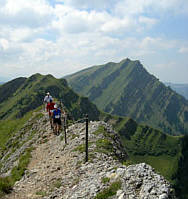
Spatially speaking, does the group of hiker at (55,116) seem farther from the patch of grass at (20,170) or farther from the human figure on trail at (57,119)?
the patch of grass at (20,170)

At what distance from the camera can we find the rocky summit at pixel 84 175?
11.0 m

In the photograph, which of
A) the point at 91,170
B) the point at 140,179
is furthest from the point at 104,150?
the point at 140,179

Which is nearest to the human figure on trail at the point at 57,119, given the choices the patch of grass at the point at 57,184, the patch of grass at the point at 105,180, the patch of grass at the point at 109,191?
the patch of grass at the point at 57,184

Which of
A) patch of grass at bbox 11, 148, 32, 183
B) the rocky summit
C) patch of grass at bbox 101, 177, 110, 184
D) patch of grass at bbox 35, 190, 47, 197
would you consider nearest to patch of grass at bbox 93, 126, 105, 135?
the rocky summit

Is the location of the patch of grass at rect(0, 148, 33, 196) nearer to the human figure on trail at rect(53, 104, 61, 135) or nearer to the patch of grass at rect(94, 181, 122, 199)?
the human figure on trail at rect(53, 104, 61, 135)

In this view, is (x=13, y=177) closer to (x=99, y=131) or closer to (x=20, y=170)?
(x=20, y=170)

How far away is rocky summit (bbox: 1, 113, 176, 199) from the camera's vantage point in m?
11.0

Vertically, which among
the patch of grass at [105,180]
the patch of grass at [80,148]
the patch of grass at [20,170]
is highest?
the patch of grass at [105,180]

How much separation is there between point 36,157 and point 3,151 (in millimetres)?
17347

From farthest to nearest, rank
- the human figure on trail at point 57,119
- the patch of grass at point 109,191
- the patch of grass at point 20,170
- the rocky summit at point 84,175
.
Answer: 1. the human figure on trail at point 57,119
2. the patch of grass at point 20,170
3. the patch of grass at point 109,191
4. the rocky summit at point 84,175

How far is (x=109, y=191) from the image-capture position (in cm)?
1145

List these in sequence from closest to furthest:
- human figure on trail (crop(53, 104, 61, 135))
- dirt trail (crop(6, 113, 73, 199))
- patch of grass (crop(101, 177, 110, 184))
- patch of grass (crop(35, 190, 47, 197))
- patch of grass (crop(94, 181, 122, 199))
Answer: patch of grass (crop(94, 181, 122, 199)) → patch of grass (crop(101, 177, 110, 184)) → patch of grass (crop(35, 190, 47, 197)) → dirt trail (crop(6, 113, 73, 199)) → human figure on trail (crop(53, 104, 61, 135))

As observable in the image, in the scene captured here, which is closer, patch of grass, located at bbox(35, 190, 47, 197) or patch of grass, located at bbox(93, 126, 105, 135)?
patch of grass, located at bbox(35, 190, 47, 197)

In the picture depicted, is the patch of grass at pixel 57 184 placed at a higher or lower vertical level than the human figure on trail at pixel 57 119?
lower
